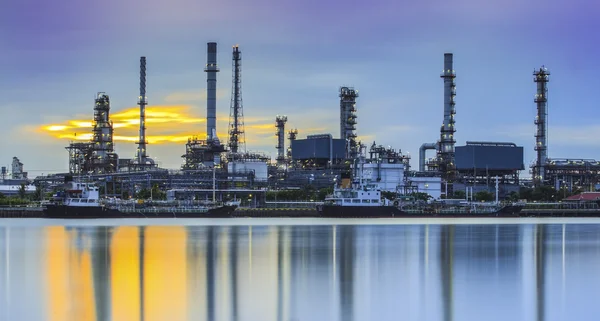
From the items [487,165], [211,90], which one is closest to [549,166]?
[487,165]

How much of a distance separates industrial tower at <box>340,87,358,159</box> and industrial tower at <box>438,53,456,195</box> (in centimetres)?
1036

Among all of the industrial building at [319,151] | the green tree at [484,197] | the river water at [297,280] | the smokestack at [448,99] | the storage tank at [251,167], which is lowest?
the river water at [297,280]

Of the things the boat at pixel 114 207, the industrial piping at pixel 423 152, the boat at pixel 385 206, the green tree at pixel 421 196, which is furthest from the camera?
the industrial piping at pixel 423 152

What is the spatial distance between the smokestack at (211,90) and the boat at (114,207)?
1381 cm

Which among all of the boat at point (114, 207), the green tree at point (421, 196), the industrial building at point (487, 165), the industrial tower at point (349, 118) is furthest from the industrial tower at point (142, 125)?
the industrial building at point (487, 165)

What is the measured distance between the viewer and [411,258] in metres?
33.7

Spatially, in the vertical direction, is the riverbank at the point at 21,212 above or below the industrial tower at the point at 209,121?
below

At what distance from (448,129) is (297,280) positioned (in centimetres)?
8314

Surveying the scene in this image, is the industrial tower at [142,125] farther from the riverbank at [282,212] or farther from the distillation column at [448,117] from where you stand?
the distillation column at [448,117]

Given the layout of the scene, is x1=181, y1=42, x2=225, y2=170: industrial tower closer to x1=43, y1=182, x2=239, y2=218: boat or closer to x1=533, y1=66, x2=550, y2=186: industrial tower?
x1=43, y1=182, x2=239, y2=218: boat

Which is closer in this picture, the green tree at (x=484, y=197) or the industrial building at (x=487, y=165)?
the green tree at (x=484, y=197)

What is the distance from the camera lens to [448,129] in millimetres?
106938

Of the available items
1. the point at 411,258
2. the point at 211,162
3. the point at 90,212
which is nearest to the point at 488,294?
the point at 411,258

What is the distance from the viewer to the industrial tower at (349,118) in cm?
10881
